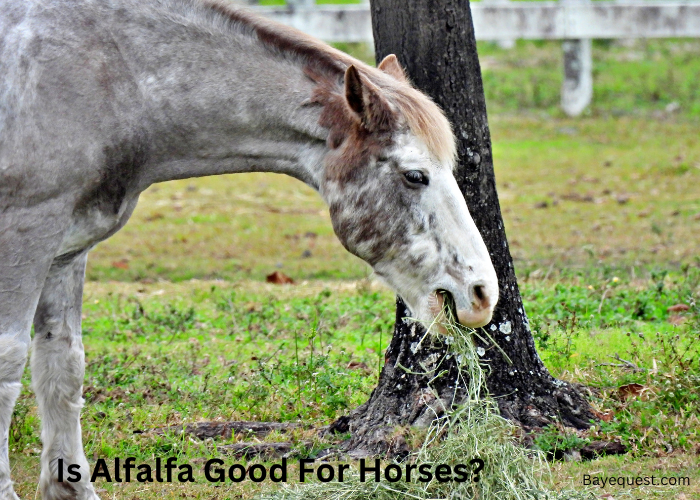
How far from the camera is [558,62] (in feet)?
57.4

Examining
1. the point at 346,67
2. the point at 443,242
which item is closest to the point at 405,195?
the point at 443,242

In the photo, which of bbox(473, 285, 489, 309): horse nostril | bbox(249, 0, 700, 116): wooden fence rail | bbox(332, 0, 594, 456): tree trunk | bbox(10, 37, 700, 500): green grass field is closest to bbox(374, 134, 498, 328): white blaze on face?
bbox(473, 285, 489, 309): horse nostril

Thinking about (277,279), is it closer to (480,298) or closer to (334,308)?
(334,308)

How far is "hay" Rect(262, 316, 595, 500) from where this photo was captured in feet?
12.7

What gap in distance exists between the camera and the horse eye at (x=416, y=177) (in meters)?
3.78

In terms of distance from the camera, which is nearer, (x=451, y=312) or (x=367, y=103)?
(x=367, y=103)

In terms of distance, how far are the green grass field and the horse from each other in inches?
40.1

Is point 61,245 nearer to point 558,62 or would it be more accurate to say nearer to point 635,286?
point 635,286

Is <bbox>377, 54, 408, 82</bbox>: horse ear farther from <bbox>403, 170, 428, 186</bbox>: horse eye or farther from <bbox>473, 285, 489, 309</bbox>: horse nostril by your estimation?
<bbox>473, 285, 489, 309</bbox>: horse nostril

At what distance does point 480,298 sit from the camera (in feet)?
12.3

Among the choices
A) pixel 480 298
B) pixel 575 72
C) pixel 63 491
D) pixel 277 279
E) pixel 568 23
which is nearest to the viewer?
pixel 480 298

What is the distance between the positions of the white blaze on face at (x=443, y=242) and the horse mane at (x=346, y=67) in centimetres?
6

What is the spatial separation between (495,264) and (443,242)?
99cm

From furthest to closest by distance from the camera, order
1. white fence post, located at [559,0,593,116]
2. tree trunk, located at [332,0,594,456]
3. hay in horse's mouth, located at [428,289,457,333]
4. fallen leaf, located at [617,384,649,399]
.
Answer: white fence post, located at [559,0,593,116]
fallen leaf, located at [617,384,649,399]
tree trunk, located at [332,0,594,456]
hay in horse's mouth, located at [428,289,457,333]
